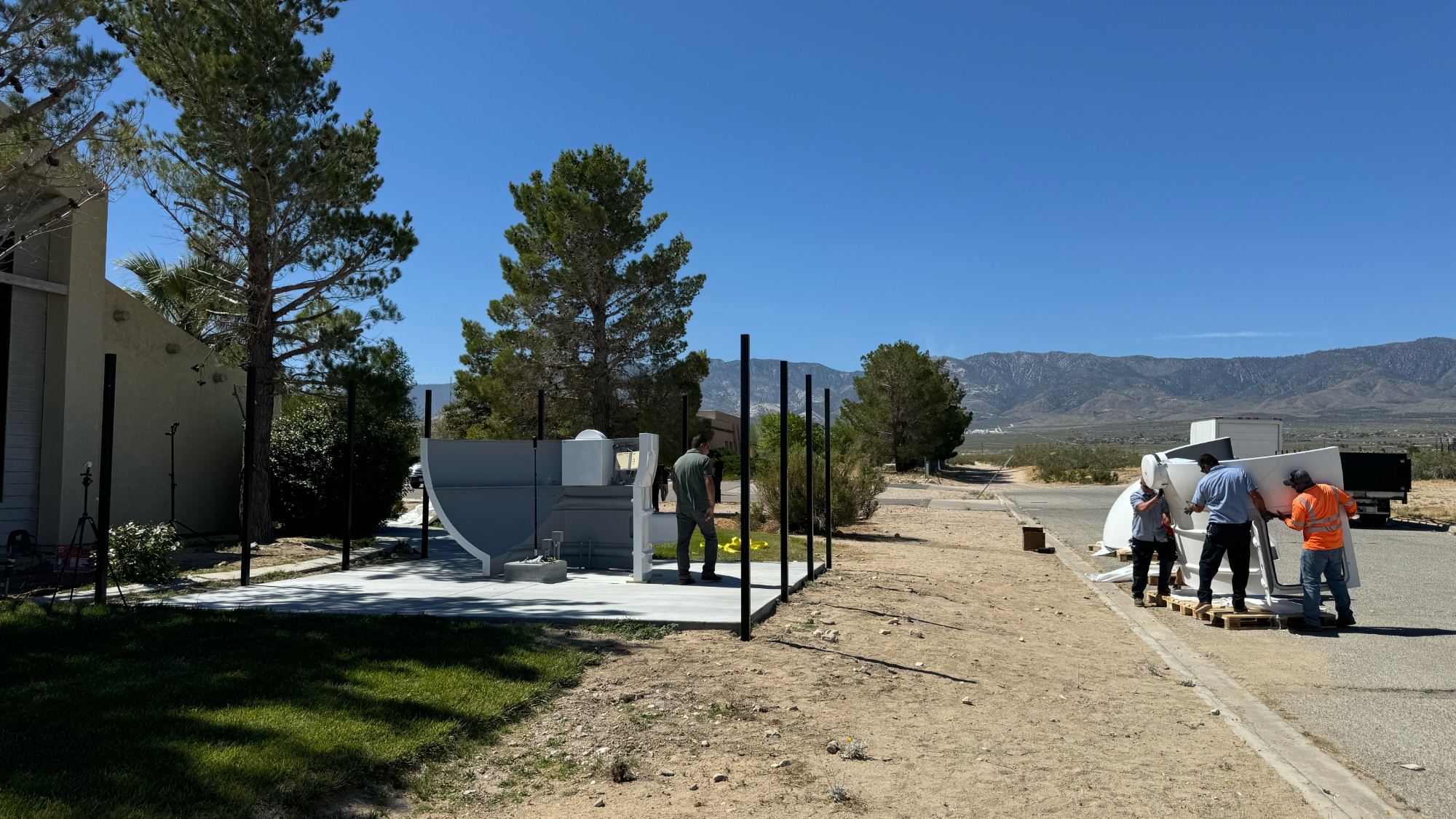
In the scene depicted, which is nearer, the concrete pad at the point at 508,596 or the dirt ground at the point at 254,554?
the concrete pad at the point at 508,596

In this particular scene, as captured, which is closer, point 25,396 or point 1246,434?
point 25,396

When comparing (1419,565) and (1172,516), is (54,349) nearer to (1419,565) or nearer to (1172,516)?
(1172,516)

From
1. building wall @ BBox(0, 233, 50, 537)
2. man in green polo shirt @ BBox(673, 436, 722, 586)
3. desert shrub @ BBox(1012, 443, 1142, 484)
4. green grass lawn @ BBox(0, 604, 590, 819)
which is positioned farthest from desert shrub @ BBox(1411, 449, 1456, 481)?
building wall @ BBox(0, 233, 50, 537)

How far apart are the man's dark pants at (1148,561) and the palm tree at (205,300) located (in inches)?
529

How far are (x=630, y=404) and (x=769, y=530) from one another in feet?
25.1

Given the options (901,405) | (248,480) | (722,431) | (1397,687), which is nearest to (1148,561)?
(1397,687)

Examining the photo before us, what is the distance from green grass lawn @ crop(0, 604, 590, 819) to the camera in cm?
374

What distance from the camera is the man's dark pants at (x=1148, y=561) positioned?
35.2ft

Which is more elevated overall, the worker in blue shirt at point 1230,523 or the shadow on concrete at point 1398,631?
the worker in blue shirt at point 1230,523

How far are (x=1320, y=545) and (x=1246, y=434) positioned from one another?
35.2 feet

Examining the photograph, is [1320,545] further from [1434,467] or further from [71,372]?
[1434,467]

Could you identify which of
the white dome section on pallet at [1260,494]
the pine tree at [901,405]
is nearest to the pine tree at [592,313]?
the white dome section on pallet at [1260,494]

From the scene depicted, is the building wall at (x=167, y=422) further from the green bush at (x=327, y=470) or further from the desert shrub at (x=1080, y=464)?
the desert shrub at (x=1080, y=464)

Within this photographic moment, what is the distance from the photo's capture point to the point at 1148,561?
423 inches
